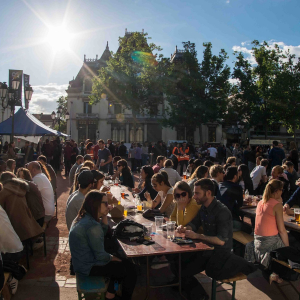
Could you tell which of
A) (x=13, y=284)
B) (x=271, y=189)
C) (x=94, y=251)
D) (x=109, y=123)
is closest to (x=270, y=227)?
(x=271, y=189)

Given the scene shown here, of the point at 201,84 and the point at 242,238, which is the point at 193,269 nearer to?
the point at 242,238

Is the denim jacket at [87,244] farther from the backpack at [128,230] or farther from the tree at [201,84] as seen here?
the tree at [201,84]

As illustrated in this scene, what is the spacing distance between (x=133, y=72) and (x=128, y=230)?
2892 cm

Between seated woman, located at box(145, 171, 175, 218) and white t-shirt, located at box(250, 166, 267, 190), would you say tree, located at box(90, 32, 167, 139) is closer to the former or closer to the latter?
white t-shirt, located at box(250, 166, 267, 190)

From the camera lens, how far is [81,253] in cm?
314

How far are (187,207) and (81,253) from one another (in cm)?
166

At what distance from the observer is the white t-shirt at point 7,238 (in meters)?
3.61

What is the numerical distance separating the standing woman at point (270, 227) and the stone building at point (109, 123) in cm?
3933

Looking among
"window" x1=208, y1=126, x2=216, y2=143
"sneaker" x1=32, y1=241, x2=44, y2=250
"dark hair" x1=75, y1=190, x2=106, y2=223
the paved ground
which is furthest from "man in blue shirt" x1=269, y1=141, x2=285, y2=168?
"window" x1=208, y1=126, x2=216, y2=143

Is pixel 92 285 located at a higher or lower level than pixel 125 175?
lower

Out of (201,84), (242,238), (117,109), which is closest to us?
(242,238)

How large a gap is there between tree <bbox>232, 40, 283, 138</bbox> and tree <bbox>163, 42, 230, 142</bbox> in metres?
2.58

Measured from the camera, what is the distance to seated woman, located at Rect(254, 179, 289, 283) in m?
3.94

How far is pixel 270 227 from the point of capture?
398cm
